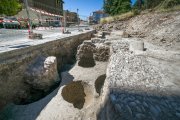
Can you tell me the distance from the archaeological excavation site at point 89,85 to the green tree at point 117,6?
845 inches

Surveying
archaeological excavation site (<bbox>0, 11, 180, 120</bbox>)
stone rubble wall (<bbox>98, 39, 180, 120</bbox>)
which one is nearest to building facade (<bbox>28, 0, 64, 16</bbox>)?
archaeological excavation site (<bbox>0, 11, 180, 120</bbox>)

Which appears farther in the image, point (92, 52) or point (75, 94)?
point (92, 52)

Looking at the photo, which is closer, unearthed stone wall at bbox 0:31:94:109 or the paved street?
unearthed stone wall at bbox 0:31:94:109

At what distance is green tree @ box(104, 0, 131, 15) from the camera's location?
99.6 feet

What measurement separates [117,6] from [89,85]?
28215 millimetres

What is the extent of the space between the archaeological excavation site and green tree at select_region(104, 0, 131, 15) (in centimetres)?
2147

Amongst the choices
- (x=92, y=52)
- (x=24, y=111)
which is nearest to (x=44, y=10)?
(x=92, y=52)

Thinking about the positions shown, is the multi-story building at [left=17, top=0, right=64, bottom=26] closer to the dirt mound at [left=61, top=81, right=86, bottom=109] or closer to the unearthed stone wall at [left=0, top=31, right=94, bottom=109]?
the unearthed stone wall at [left=0, top=31, right=94, bottom=109]

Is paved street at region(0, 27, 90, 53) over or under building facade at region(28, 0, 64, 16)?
under

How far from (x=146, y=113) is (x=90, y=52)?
28.3 feet

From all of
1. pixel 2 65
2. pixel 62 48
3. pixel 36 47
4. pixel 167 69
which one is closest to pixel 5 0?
pixel 62 48

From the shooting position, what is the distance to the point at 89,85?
7.27 meters

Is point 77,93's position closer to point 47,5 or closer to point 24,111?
point 24,111

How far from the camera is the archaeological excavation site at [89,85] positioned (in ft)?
9.43
